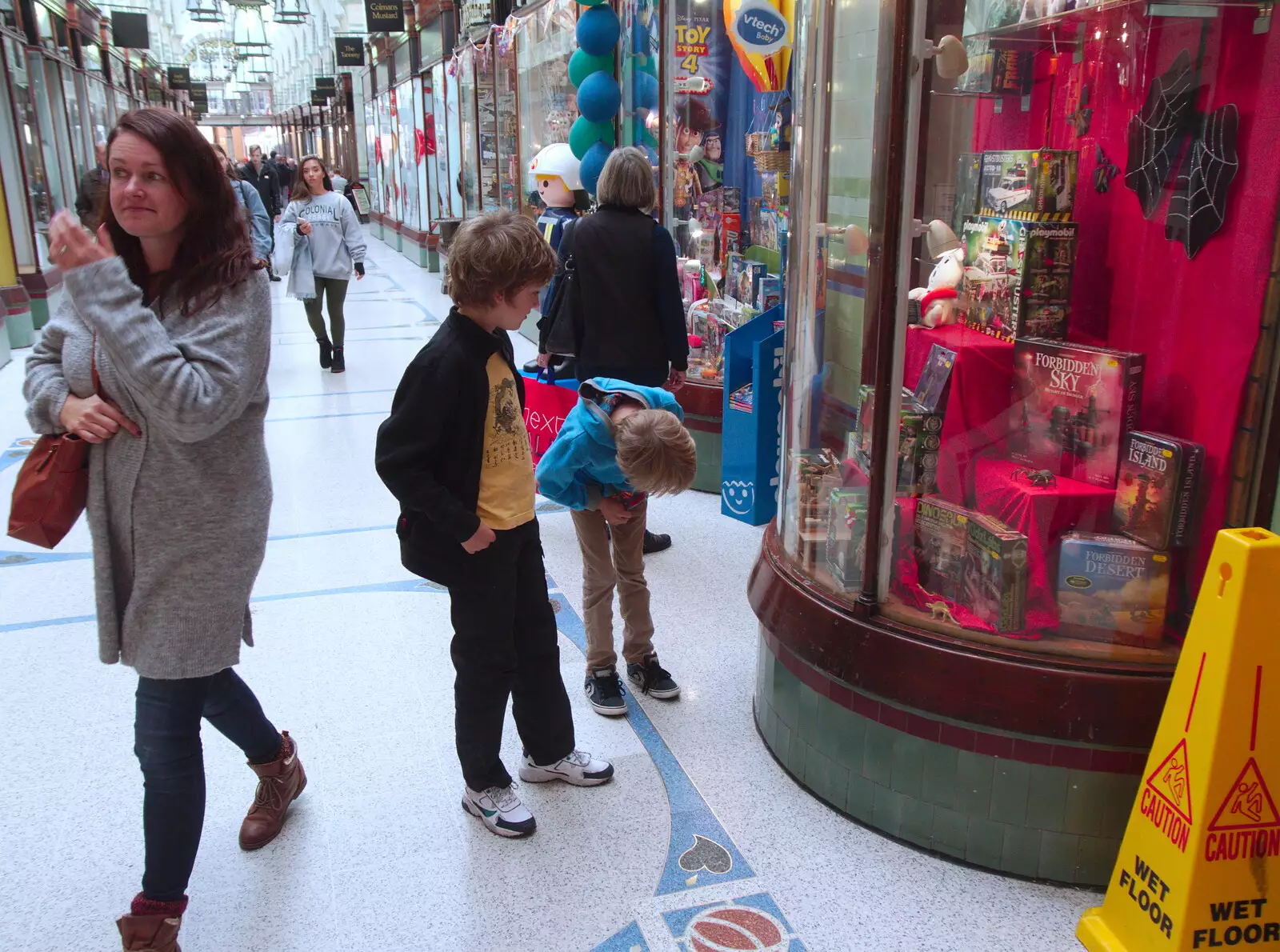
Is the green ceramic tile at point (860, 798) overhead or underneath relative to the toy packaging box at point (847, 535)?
underneath

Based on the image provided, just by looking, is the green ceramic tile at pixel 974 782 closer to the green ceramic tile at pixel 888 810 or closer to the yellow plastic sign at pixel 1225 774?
the green ceramic tile at pixel 888 810

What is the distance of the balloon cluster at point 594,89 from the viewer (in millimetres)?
5391

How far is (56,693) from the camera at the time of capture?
301 cm

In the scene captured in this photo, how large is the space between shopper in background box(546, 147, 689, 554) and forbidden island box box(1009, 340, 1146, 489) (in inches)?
72.6

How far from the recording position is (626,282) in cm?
389

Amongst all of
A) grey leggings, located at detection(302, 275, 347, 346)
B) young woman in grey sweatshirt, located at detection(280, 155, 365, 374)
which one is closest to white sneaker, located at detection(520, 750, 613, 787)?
young woman in grey sweatshirt, located at detection(280, 155, 365, 374)

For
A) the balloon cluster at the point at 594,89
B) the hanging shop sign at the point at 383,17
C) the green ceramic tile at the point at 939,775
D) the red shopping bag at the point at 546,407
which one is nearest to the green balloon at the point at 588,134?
the balloon cluster at the point at 594,89

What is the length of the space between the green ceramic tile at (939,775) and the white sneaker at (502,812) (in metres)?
0.89

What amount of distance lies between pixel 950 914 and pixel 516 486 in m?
1.26

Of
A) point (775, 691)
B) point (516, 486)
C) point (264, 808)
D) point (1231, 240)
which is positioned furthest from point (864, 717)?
point (264, 808)

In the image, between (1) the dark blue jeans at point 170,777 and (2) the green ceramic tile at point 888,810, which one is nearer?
(1) the dark blue jeans at point 170,777

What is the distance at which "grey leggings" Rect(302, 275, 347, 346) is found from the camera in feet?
24.2

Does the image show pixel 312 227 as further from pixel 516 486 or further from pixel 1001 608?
pixel 1001 608

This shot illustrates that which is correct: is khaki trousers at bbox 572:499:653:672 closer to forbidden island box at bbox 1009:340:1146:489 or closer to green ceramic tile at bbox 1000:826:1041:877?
forbidden island box at bbox 1009:340:1146:489
